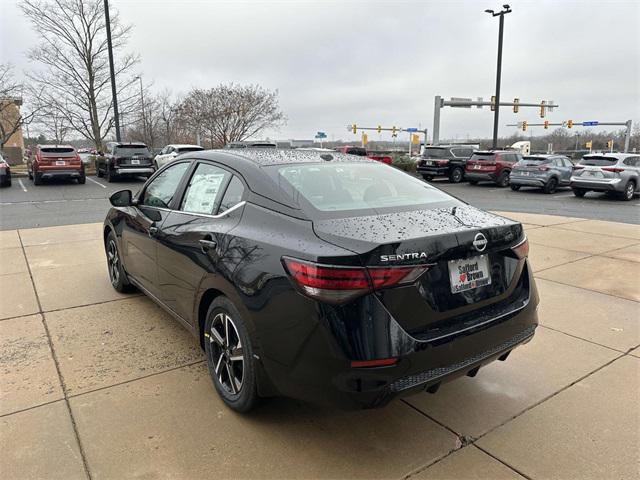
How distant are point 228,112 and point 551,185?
20.1 metres

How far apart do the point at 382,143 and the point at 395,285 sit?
8686 cm

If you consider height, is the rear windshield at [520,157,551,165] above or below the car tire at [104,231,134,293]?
above

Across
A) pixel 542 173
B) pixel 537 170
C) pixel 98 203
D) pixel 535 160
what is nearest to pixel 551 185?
pixel 542 173

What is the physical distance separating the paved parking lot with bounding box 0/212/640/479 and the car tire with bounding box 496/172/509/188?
56.0 ft

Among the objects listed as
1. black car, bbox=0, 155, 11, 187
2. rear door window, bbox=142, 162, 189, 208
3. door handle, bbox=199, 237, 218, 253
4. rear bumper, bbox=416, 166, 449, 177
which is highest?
rear door window, bbox=142, 162, 189, 208

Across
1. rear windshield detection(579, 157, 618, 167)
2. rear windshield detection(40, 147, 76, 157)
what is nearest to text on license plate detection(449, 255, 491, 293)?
rear windshield detection(579, 157, 618, 167)

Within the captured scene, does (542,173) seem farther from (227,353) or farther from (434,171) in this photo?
(227,353)

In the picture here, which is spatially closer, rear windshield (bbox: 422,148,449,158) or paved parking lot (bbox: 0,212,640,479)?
paved parking lot (bbox: 0,212,640,479)

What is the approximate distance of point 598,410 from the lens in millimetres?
2885

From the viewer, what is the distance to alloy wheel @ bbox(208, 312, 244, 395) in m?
2.76

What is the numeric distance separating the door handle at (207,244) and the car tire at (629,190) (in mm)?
16516

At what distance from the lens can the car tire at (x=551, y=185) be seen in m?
17.8

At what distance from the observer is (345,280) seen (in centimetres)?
213

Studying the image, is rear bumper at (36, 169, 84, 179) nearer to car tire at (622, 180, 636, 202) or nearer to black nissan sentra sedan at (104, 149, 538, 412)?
black nissan sentra sedan at (104, 149, 538, 412)
